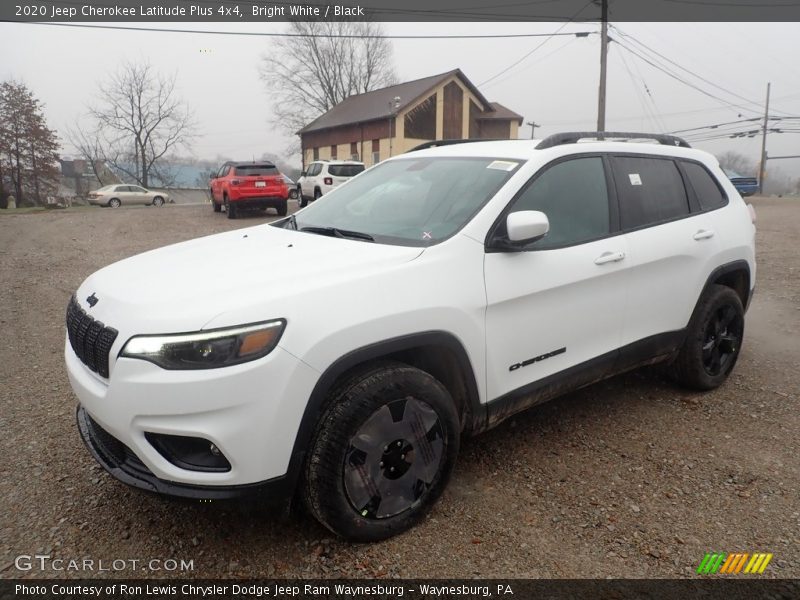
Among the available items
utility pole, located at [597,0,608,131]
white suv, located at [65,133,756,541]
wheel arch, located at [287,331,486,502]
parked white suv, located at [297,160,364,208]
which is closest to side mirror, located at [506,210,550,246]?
white suv, located at [65,133,756,541]

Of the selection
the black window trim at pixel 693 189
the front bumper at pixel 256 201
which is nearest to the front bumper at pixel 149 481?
the black window trim at pixel 693 189

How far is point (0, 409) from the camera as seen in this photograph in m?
3.87

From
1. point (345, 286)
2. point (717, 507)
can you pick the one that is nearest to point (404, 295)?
point (345, 286)

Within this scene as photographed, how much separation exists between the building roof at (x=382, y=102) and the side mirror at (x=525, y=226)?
33317 millimetres

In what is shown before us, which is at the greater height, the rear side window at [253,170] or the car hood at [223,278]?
the rear side window at [253,170]

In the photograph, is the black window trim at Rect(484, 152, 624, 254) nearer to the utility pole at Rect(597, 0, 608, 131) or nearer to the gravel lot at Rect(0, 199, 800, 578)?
the gravel lot at Rect(0, 199, 800, 578)

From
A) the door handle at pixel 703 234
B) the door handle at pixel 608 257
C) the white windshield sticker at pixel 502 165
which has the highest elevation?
the white windshield sticker at pixel 502 165

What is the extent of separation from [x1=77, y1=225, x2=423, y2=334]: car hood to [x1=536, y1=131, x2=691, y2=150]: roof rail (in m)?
1.19

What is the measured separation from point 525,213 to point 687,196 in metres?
1.86

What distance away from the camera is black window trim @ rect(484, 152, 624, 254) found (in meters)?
2.79

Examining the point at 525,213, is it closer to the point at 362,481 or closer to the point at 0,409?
the point at 362,481

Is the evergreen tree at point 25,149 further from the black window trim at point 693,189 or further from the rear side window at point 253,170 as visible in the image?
the black window trim at point 693,189

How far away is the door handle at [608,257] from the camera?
3186 millimetres

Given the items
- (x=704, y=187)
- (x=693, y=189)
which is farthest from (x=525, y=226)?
(x=704, y=187)
